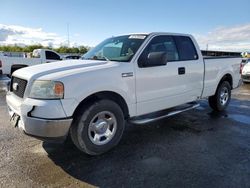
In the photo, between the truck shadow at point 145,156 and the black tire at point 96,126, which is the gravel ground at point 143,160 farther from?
the black tire at point 96,126

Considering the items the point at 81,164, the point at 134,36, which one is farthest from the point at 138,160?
the point at 134,36

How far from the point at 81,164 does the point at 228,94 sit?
4.95 meters

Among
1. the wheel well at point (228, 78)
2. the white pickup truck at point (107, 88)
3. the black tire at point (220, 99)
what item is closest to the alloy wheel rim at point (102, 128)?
the white pickup truck at point (107, 88)

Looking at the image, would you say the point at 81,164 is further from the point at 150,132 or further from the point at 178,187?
the point at 150,132

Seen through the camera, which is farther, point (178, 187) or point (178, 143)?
point (178, 143)

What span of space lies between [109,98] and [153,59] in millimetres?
A: 992

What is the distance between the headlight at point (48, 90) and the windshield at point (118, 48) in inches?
52.2

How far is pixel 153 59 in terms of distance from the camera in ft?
14.1

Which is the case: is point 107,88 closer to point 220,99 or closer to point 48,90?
point 48,90

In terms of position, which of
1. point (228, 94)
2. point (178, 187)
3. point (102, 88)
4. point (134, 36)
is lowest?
point (178, 187)

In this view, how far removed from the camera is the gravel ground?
126 inches

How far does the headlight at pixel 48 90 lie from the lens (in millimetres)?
3424

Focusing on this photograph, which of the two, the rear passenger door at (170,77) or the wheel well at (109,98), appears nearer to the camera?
the wheel well at (109,98)

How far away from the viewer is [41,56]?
14.0m
